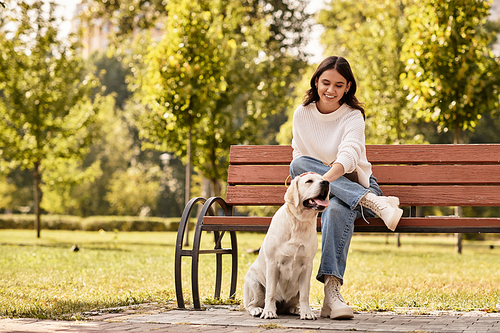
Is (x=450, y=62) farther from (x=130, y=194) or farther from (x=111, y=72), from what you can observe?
(x=111, y=72)

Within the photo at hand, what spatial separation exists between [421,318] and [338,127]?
5.26 ft

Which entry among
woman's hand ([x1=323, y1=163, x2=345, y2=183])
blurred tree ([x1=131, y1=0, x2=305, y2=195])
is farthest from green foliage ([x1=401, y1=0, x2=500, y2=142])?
woman's hand ([x1=323, y1=163, x2=345, y2=183])

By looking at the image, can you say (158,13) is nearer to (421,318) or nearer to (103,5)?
(103,5)

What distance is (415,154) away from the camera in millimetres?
5148

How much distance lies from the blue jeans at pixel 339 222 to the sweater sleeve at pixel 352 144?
159mm

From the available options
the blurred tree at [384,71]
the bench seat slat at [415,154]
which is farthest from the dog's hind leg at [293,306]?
the blurred tree at [384,71]

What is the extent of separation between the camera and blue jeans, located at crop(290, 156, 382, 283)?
3982 millimetres

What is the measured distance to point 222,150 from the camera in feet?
51.2

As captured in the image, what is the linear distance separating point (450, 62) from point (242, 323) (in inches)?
341

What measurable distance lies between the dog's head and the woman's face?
88 cm

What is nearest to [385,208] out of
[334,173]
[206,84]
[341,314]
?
[334,173]

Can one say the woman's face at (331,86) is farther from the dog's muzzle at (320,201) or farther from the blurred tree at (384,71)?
the blurred tree at (384,71)

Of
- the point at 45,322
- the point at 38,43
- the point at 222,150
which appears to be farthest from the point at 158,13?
the point at 45,322

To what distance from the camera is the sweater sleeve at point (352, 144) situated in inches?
160
